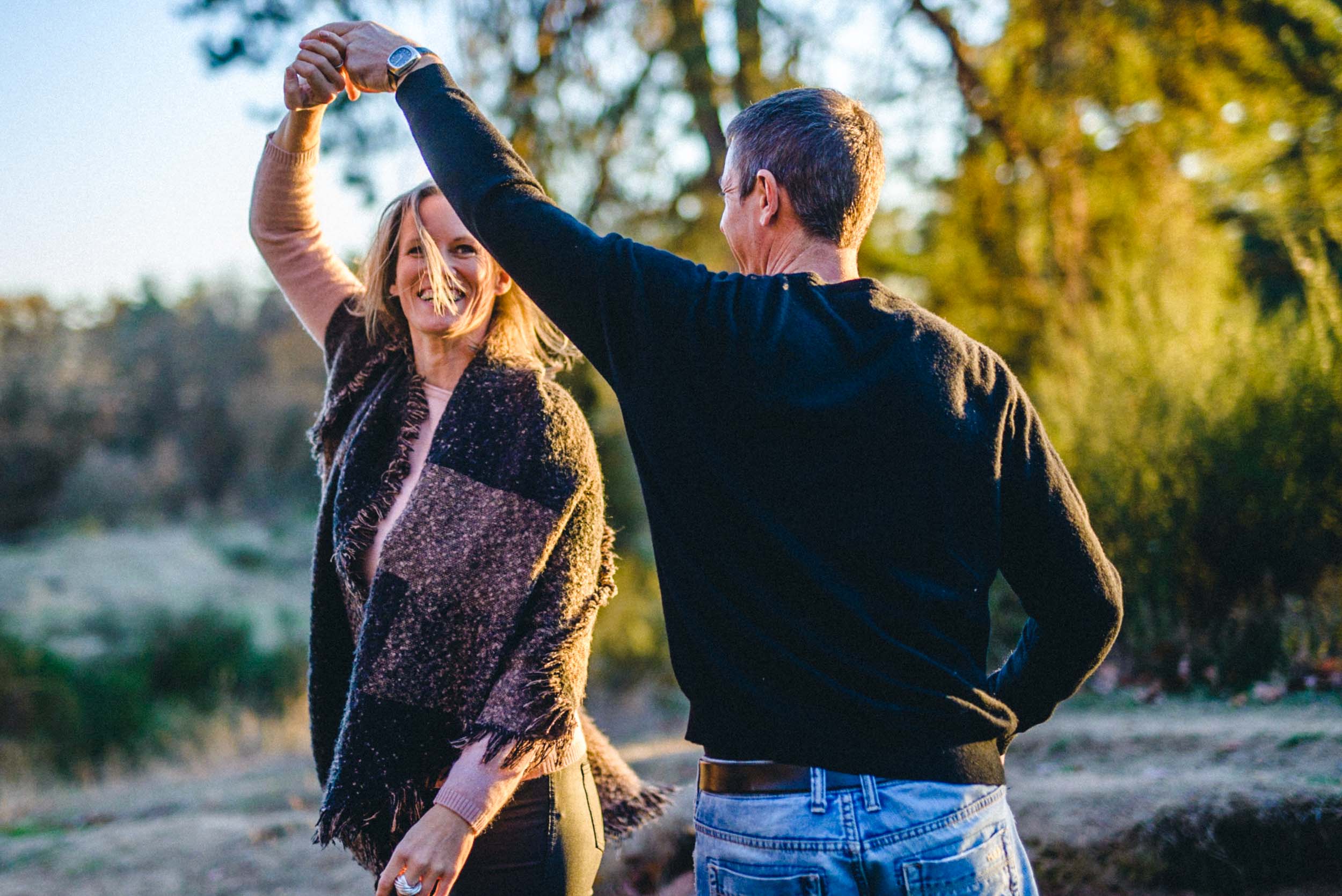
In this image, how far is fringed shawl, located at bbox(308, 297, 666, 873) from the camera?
69.3 inches

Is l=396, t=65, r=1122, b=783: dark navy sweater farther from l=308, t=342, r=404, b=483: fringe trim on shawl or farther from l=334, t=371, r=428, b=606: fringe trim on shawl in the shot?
l=308, t=342, r=404, b=483: fringe trim on shawl

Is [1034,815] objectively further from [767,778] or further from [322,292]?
[322,292]

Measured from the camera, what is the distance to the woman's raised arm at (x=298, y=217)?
1883 mm

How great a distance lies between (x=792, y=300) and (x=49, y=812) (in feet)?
23.7

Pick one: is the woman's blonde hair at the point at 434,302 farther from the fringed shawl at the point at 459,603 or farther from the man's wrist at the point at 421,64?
the man's wrist at the point at 421,64

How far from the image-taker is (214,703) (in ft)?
42.4

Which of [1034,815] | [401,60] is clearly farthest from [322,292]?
[1034,815]

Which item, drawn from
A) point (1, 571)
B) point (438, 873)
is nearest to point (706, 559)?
point (438, 873)

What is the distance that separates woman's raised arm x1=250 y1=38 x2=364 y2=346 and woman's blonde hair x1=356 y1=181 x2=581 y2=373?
9cm

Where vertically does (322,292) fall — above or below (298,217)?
below

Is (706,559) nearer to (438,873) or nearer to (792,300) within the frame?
(792,300)

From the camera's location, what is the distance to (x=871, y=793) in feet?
4.27

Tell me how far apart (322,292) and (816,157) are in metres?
1.31

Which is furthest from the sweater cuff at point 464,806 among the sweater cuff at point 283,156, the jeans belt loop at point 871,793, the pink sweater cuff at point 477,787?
the sweater cuff at point 283,156
